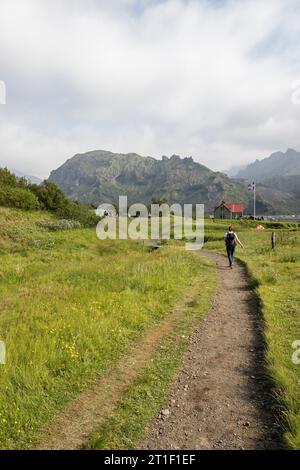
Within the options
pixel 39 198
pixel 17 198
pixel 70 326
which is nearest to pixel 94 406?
pixel 70 326

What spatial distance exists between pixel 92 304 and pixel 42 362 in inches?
159

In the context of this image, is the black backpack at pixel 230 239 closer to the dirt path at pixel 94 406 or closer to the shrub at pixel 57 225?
the dirt path at pixel 94 406

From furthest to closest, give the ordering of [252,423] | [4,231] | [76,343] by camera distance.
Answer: [4,231] < [76,343] < [252,423]

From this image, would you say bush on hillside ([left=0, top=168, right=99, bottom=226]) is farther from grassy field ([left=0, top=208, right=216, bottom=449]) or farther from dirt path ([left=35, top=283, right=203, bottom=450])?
dirt path ([left=35, top=283, right=203, bottom=450])

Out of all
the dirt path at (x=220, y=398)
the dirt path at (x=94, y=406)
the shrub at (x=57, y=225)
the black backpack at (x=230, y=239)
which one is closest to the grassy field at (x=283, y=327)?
the dirt path at (x=220, y=398)

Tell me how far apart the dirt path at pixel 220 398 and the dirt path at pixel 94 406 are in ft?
3.30

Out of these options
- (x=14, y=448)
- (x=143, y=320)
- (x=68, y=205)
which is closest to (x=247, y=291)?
(x=143, y=320)

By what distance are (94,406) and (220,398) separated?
2.53m

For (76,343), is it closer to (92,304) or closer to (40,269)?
(92,304)

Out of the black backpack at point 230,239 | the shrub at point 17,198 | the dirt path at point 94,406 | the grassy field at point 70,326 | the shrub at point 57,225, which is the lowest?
the dirt path at point 94,406

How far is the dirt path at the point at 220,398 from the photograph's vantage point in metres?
5.19

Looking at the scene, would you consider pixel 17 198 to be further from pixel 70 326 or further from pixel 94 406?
pixel 94 406
